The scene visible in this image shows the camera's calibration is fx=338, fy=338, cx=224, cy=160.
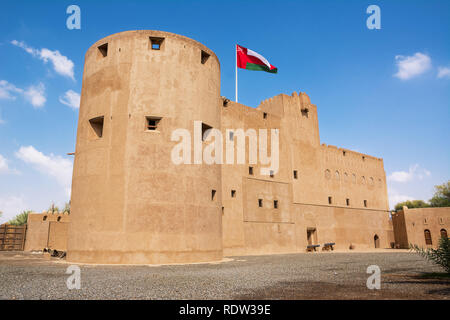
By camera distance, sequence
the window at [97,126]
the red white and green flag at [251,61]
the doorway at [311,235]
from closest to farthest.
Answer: the window at [97,126], the red white and green flag at [251,61], the doorway at [311,235]

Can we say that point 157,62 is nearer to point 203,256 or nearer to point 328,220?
point 203,256

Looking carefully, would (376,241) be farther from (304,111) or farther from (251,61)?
(251,61)

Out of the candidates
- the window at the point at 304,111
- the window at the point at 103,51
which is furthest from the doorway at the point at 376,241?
the window at the point at 103,51

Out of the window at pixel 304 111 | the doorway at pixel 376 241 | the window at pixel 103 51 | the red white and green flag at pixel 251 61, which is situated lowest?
the doorway at pixel 376 241

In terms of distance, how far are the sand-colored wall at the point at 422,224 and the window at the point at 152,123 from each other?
29.4 metres

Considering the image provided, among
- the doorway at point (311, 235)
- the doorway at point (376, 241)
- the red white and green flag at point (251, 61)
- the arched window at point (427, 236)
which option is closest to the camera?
the red white and green flag at point (251, 61)

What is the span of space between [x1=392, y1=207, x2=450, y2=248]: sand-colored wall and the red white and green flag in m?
20.9

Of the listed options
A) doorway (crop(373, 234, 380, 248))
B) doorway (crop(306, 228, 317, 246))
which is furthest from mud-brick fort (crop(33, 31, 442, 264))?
doorway (crop(373, 234, 380, 248))

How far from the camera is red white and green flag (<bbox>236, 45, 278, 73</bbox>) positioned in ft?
91.6

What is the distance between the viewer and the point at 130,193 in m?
15.1

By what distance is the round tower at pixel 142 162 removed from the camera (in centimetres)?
1498

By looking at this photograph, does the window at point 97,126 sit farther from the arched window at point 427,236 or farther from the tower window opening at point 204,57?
the arched window at point 427,236

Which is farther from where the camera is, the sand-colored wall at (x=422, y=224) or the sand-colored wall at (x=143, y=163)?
the sand-colored wall at (x=422, y=224)
